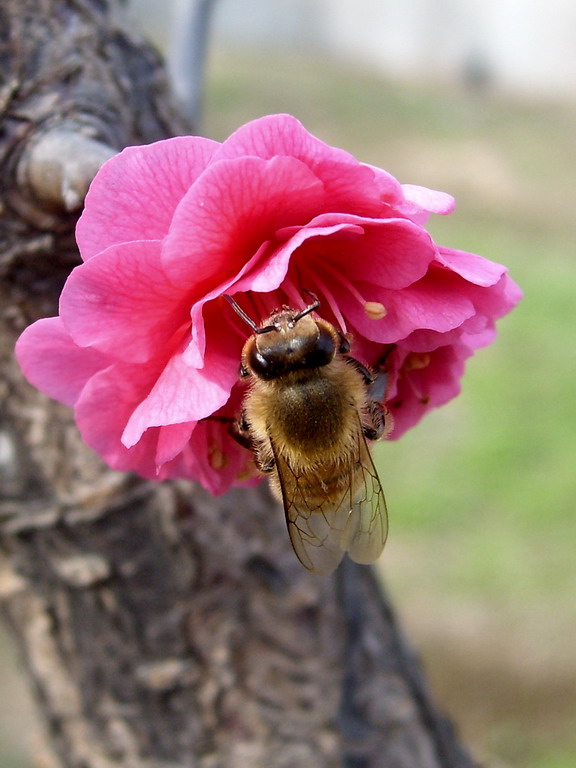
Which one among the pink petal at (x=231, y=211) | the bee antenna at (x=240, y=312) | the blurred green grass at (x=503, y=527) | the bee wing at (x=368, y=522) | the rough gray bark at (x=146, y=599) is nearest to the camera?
the pink petal at (x=231, y=211)

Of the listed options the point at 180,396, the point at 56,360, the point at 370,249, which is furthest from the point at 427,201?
the point at 56,360

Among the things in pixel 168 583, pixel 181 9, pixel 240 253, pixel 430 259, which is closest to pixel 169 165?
pixel 240 253

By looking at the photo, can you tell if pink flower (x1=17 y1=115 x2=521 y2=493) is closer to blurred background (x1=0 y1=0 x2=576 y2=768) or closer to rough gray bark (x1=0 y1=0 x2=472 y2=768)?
rough gray bark (x1=0 y1=0 x2=472 y2=768)

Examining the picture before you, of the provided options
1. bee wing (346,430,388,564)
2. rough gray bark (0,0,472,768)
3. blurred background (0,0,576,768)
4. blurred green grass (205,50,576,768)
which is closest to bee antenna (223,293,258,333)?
bee wing (346,430,388,564)

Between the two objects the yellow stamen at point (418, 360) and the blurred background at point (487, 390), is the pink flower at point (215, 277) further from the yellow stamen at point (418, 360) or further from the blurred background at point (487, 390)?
the blurred background at point (487, 390)

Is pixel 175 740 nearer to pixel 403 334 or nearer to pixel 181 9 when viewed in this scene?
pixel 403 334

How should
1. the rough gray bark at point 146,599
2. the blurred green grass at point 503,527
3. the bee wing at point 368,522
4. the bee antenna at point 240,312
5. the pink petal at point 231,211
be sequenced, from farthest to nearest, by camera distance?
1. the blurred green grass at point 503,527
2. the rough gray bark at point 146,599
3. the bee wing at point 368,522
4. the bee antenna at point 240,312
5. the pink petal at point 231,211

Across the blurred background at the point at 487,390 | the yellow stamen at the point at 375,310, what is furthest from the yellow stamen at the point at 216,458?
the blurred background at the point at 487,390
